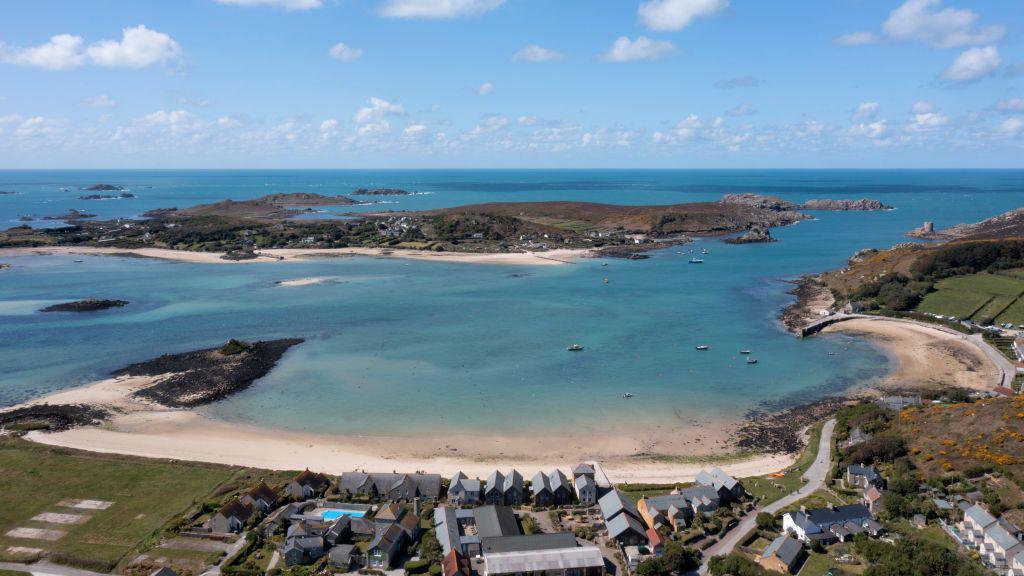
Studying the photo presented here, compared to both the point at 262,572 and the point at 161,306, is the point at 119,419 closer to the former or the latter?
the point at 262,572

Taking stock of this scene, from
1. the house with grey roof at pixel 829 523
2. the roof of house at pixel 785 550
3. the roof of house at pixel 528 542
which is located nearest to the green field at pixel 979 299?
the house with grey roof at pixel 829 523

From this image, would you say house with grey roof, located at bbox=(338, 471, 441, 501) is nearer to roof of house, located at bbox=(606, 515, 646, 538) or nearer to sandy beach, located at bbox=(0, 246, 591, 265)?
roof of house, located at bbox=(606, 515, 646, 538)

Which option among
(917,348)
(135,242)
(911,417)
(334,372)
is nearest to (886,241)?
(917,348)

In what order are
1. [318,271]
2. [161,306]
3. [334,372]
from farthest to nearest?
[318,271], [161,306], [334,372]

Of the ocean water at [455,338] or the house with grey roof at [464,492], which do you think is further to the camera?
the ocean water at [455,338]

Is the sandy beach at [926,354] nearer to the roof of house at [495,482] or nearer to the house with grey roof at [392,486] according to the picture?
the roof of house at [495,482]

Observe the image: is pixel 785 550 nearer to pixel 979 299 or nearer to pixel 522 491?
pixel 522 491
